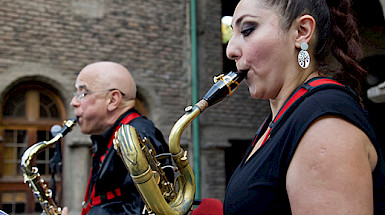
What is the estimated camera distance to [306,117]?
1076 mm

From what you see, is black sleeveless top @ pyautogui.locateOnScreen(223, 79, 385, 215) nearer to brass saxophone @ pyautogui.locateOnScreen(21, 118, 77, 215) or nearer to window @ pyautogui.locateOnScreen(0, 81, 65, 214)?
brass saxophone @ pyautogui.locateOnScreen(21, 118, 77, 215)

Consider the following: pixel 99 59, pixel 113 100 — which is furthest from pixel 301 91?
pixel 99 59

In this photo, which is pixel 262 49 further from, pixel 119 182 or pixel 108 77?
pixel 108 77

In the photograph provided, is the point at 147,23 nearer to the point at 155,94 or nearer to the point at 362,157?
the point at 155,94

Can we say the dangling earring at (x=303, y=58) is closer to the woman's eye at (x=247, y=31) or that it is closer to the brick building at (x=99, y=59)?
the woman's eye at (x=247, y=31)

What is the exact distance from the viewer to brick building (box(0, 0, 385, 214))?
6039 mm

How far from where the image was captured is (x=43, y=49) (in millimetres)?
6184

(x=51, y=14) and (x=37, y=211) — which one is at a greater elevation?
(x=51, y=14)

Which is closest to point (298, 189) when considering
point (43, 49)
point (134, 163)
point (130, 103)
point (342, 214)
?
point (342, 214)

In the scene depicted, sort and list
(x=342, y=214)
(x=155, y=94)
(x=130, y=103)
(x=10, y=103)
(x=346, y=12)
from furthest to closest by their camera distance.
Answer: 1. (x=155, y=94)
2. (x=10, y=103)
3. (x=130, y=103)
4. (x=346, y=12)
5. (x=342, y=214)

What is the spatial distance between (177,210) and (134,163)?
28 cm

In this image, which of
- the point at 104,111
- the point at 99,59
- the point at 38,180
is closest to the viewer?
the point at 104,111

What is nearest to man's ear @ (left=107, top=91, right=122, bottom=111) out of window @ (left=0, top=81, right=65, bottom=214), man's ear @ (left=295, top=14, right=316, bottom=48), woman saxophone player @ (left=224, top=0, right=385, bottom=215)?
woman saxophone player @ (left=224, top=0, right=385, bottom=215)

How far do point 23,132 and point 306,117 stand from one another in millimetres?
5815
